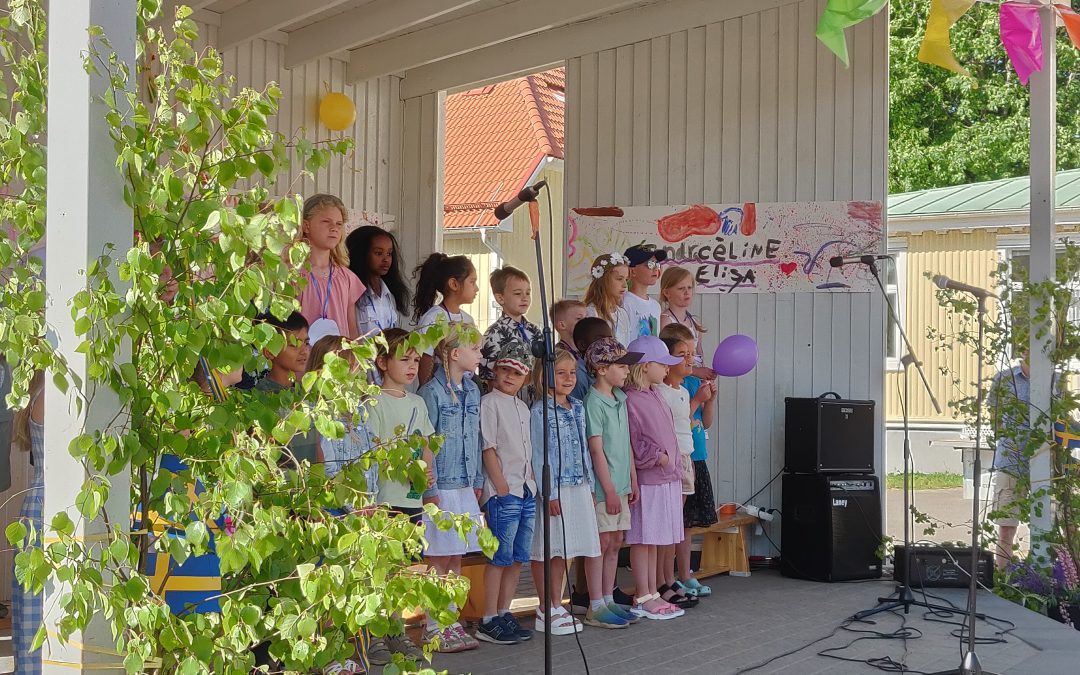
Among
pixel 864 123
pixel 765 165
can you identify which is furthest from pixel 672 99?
pixel 864 123

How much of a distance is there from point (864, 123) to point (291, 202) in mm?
6284

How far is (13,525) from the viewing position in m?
1.66

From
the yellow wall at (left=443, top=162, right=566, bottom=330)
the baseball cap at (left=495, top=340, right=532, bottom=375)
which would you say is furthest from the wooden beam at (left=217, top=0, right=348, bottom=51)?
the yellow wall at (left=443, top=162, right=566, bottom=330)

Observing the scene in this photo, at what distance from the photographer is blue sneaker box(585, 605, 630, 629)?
5414mm

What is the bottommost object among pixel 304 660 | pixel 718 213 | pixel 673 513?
pixel 673 513

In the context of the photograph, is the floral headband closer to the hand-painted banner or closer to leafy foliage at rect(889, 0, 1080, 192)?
the hand-painted banner

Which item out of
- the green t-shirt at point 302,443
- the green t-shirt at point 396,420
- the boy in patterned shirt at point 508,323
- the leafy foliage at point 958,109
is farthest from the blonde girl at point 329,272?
the leafy foliage at point 958,109

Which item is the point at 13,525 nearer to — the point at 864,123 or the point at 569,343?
the point at 569,343

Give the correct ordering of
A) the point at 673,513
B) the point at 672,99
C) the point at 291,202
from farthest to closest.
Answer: the point at 672,99, the point at 673,513, the point at 291,202

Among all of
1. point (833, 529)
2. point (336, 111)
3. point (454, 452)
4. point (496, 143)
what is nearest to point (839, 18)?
point (454, 452)

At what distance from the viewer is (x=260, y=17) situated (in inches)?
282

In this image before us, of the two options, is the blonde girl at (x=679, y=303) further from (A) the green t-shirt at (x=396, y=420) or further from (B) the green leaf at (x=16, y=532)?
(B) the green leaf at (x=16, y=532)

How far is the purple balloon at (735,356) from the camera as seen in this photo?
677 centimetres

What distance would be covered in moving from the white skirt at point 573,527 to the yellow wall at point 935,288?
9.37 metres
